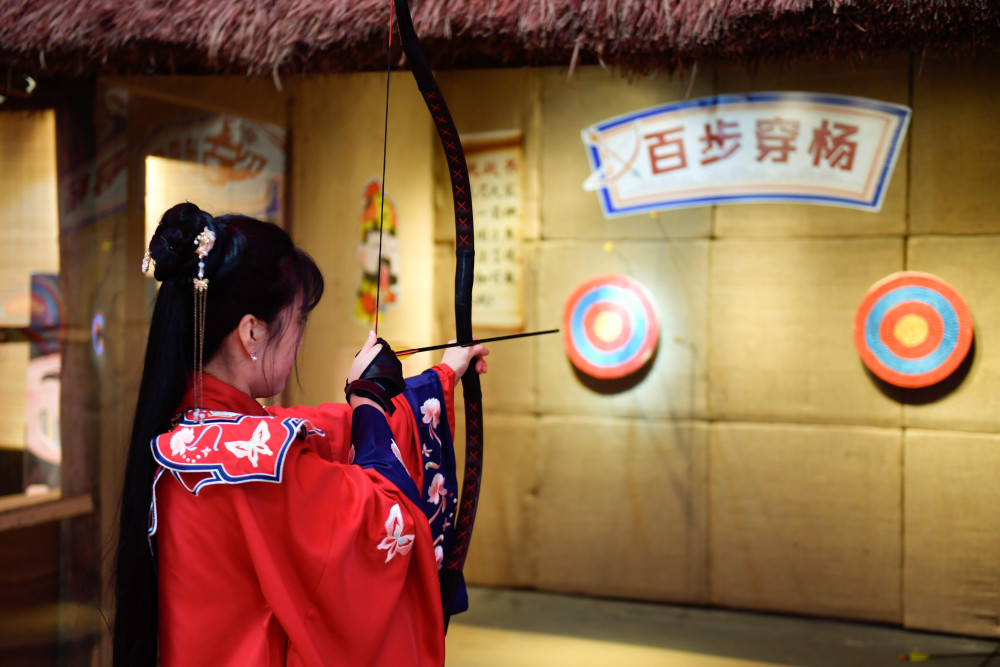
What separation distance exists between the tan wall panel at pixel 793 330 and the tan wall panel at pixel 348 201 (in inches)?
45.1

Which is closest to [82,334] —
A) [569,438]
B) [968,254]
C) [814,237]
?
[569,438]

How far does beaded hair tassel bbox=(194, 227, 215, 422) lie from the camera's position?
125cm

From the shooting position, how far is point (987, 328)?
9.05 feet

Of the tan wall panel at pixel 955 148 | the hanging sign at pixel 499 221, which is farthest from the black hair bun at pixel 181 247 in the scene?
the tan wall panel at pixel 955 148

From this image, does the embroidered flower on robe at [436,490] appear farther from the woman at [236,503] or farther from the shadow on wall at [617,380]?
the shadow on wall at [617,380]

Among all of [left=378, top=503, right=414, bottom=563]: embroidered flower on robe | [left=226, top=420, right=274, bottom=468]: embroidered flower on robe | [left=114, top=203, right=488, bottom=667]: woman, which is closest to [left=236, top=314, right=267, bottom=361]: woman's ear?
[left=114, top=203, right=488, bottom=667]: woman

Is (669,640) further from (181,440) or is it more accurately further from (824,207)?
(181,440)

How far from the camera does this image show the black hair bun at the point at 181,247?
1249 millimetres

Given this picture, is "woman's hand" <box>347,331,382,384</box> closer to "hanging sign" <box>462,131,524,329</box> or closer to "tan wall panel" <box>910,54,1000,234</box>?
"hanging sign" <box>462,131,524,329</box>

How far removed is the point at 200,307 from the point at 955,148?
100 inches

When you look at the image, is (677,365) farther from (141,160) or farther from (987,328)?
(141,160)

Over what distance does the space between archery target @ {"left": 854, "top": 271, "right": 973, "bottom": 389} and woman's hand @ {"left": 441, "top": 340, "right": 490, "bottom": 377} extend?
1.69 m

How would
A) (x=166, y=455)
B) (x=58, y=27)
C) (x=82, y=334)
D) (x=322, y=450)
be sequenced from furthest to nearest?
(x=82, y=334), (x=58, y=27), (x=322, y=450), (x=166, y=455)

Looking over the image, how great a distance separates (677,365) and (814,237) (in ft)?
2.14
